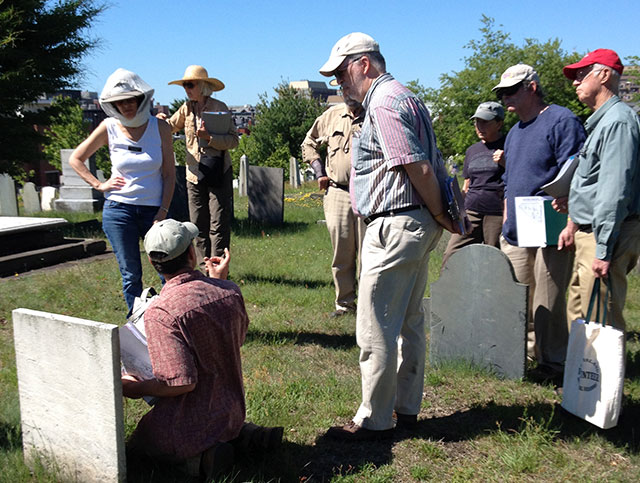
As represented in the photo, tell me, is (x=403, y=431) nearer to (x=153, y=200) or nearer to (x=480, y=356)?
(x=480, y=356)

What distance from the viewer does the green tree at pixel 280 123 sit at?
155 feet

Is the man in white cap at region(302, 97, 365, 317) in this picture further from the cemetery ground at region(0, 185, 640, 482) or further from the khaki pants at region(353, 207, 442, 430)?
the khaki pants at region(353, 207, 442, 430)

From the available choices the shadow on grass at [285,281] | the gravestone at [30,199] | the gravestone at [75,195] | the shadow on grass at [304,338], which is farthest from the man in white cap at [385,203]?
the gravestone at [30,199]

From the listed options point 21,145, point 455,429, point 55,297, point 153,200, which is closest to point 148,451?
point 455,429

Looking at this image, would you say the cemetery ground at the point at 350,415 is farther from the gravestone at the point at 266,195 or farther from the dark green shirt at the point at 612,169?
the gravestone at the point at 266,195

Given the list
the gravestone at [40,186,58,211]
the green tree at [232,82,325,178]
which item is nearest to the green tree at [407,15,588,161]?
the green tree at [232,82,325,178]

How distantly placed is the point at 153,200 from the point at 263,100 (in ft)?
149

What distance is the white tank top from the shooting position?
4.35m

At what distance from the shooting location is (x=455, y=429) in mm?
3562

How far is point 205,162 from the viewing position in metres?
6.13

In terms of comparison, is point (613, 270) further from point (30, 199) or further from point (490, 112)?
point (30, 199)

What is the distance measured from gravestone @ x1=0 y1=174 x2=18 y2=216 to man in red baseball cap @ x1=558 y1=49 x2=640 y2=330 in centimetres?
1250

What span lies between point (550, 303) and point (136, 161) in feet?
10.4

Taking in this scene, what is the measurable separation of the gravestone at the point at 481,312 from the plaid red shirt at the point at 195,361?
6.21 feet
